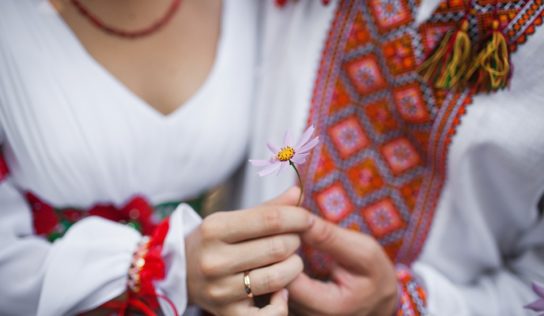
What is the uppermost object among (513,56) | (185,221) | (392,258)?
(513,56)

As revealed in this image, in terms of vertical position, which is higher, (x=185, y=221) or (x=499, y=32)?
(x=499, y=32)

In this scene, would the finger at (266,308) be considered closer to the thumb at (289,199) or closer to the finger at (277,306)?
the finger at (277,306)

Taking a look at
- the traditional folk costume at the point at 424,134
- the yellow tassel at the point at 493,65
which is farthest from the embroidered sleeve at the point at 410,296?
the yellow tassel at the point at 493,65

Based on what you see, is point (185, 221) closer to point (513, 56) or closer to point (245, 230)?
point (245, 230)

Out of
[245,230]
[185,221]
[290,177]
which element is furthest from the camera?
[290,177]

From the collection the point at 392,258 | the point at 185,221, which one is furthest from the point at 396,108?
the point at 185,221

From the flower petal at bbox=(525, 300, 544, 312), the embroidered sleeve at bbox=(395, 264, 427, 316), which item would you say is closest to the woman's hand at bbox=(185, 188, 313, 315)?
the embroidered sleeve at bbox=(395, 264, 427, 316)

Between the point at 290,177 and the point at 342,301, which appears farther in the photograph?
the point at 290,177
